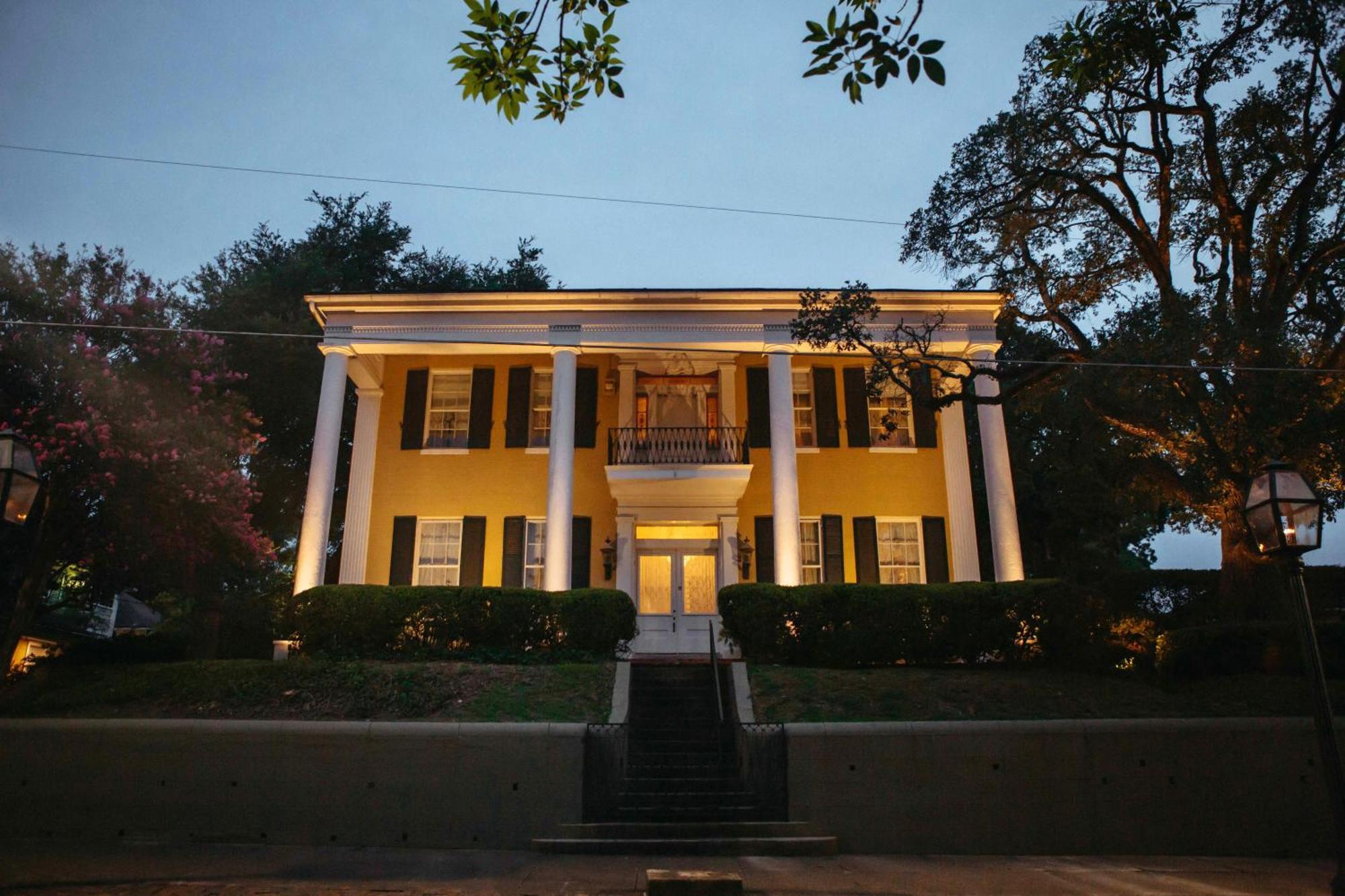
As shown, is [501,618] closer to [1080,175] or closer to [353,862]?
[353,862]

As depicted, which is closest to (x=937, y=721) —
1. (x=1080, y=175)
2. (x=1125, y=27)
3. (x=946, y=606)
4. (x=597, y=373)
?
(x=946, y=606)

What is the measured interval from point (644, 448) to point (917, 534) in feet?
18.9

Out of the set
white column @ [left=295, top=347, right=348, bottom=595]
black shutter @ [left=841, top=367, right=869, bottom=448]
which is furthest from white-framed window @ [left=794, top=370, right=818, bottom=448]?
white column @ [left=295, top=347, right=348, bottom=595]

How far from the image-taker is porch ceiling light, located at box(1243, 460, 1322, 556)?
6.76 meters

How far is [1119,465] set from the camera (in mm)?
14805

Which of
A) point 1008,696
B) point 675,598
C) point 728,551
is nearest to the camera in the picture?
point 1008,696

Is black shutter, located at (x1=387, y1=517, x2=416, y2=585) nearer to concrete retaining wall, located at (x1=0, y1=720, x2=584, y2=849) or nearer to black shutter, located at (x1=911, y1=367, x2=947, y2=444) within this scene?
concrete retaining wall, located at (x1=0, y1=720, x2=584, y2=849)

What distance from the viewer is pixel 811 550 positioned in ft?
57.8

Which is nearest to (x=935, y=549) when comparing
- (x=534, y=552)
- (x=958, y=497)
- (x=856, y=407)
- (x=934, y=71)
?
(x=958, y=497)

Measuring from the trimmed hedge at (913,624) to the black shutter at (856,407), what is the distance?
524 cm

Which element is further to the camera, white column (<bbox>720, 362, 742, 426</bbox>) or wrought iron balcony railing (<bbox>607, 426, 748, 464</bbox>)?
white column (<bbox>720, 362, 742, 426</bbox>)

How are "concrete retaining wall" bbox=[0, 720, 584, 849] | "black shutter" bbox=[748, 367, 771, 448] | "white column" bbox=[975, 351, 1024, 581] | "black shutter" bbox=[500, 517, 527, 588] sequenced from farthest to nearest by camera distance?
"black shutter" bbox=[748, 367, 771, 448] → "black shutter" bbox=[500, 517, 527, 588] → "white column" bbox=[975, 351, 1024, 581] → "concrete retaining wall" bbox=[0, 720, 584, 849]

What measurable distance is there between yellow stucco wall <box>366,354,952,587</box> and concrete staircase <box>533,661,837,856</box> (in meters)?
6.14

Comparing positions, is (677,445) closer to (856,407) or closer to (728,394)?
(728,394)
